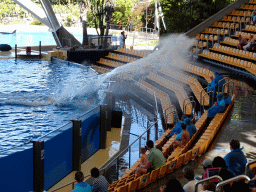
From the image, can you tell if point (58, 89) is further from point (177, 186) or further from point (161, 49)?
point (177, 186)

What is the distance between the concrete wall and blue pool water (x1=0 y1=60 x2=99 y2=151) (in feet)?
20.5

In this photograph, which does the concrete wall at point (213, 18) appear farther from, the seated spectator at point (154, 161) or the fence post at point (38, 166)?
the seated spectator at point (154, 161)

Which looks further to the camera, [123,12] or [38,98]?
[123,12]

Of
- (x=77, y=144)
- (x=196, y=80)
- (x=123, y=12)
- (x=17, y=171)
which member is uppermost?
(x=123, y=12)

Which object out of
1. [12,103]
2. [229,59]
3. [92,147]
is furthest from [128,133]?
[229,59]

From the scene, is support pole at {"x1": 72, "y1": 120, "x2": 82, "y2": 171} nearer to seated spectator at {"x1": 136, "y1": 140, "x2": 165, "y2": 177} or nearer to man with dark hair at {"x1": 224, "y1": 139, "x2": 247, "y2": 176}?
seated spectator at {"x1": 136, "y1": 140, "x2": 165, "y2": 177}

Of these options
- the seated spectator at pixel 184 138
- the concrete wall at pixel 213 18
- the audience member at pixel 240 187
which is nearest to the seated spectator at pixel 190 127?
the seated spectator at pixel 184 138

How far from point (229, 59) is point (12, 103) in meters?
9.13

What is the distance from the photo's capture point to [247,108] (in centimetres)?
1095

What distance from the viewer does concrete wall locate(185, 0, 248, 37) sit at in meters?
21.2

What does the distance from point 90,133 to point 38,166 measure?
2566 millimetres

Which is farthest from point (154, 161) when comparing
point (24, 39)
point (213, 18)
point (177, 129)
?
point (24, 39)

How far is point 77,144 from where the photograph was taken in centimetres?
933

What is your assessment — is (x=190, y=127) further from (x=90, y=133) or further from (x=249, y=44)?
(x=249, y=44)
